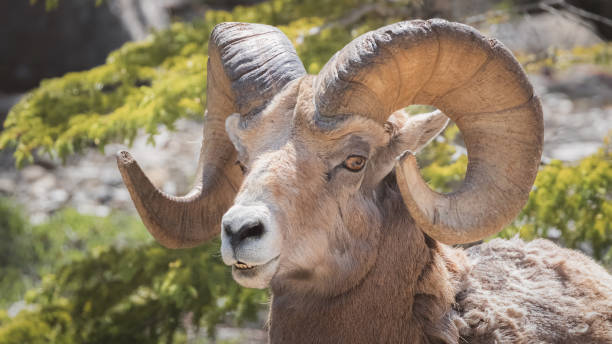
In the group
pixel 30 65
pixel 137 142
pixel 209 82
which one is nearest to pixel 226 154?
pixel 209 82

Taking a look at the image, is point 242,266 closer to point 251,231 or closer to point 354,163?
point 251,231

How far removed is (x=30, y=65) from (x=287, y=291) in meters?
15.5

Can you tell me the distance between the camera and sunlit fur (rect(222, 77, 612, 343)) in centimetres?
383

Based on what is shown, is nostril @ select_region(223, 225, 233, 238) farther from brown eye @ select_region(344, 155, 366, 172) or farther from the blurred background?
the blurred background

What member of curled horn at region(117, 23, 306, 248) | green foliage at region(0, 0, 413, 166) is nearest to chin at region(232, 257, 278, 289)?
Result: curled horn at region(117, 23, 306, 248)

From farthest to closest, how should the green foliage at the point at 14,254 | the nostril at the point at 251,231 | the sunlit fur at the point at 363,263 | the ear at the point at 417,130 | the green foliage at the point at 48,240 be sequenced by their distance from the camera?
the green foliage at the point at 48,240 < the green foliage at the point at 14,254 < the ear at the point at 417,130 < the sunlit fur at the point at 363,263 < the nostril at the point at 251,231

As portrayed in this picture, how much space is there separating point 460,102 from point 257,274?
61.3 inches

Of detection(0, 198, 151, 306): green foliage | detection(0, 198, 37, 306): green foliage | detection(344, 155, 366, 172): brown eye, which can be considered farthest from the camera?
detection(0, 198, 151, 306): green foliage

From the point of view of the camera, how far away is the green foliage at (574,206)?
21.1ft

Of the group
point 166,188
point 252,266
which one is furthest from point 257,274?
point 166,188

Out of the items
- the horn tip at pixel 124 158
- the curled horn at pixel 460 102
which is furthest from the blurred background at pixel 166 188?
the curled horn at pixel 460 102

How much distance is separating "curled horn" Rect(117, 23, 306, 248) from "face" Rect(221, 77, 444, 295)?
20cm

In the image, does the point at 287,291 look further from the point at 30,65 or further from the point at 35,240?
the point at 30,65

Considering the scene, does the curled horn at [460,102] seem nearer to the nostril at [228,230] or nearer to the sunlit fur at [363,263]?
the sunlit fur at [363,263]
